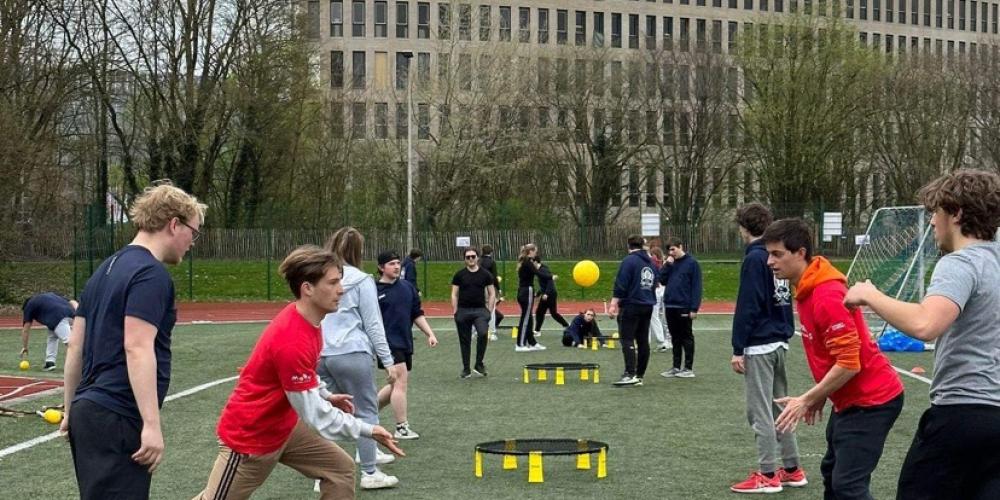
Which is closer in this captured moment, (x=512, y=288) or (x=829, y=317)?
(x=829, y=317)

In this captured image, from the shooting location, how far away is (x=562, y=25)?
7806 centimetres

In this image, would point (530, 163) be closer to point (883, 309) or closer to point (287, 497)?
point (287, 497)

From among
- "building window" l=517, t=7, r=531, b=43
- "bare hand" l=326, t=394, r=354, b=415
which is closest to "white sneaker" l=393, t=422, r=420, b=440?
"bare hand" l=326, t=394, r=354, b=415

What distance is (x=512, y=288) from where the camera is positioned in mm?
43281

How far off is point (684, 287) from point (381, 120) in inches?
1753

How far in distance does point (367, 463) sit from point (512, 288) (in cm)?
3393

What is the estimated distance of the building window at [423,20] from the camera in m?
75.1

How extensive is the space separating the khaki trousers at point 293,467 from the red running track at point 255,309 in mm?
27257

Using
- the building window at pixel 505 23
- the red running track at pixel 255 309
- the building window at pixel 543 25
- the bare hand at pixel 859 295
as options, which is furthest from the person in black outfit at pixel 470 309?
the building window at pixel 543 25

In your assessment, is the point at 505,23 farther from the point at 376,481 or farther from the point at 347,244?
the point at 376,481

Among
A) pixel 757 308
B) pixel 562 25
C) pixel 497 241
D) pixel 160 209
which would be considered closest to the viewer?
pixel 160 209

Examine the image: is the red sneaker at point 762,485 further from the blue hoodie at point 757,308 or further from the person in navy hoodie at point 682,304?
the person in navy hoodie at point 682,304

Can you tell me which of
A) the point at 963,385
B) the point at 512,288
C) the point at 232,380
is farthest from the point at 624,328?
the point at 512,288

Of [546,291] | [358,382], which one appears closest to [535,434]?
[358,382]
